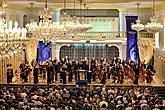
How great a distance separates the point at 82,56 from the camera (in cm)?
3947

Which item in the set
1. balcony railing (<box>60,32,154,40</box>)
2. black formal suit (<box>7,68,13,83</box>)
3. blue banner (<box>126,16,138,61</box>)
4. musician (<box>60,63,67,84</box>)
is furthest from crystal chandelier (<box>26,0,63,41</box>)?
blue banner (<box>126,16,138,61</box>)

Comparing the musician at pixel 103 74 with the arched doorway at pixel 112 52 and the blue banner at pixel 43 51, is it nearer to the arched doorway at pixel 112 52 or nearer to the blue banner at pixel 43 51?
the arched doorway at pixel 112 52

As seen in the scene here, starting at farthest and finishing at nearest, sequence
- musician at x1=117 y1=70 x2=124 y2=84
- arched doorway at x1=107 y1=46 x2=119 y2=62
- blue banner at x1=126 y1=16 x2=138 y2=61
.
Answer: arched doorway at x1=107 y1=46 x2=119 y2=62
blue banner at x1=126 y1=16 x2=138 y2=61
musician at x1=117 y1=70 x2=124 y2=84

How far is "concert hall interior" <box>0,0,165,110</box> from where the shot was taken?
19.8m

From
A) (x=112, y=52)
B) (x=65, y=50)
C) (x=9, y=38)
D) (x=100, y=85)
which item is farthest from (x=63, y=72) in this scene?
(x=9, y=38)

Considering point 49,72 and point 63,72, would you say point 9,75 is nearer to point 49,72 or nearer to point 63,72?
point 49,72

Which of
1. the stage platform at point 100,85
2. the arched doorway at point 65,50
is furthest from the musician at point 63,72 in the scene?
the arched doorway at point 65,50

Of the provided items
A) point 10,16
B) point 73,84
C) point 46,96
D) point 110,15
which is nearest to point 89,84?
point 73,84

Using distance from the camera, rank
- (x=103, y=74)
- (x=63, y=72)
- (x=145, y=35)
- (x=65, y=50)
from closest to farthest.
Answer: (x=63, y=72) < (x=103, y=74) < (x=145, y=35) < (x=65, y=50)

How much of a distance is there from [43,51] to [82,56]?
11.6 feet

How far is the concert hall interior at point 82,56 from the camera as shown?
19812 millimetres

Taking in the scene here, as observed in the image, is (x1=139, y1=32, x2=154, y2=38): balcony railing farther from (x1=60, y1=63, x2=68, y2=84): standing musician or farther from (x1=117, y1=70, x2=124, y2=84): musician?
(x1=60, y1=63, x2=68, y2=84): standing musician

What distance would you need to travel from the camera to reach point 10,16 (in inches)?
1280

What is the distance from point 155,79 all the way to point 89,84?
18.3 ft
